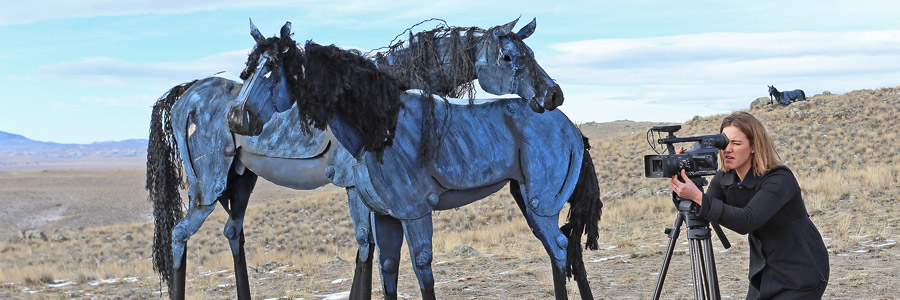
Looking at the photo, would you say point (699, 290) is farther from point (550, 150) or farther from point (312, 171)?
point (312, 171)

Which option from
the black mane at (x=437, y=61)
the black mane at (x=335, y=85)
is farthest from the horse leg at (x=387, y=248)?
the black mane at (x=437, y=61)

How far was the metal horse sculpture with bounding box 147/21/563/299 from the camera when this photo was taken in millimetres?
5383

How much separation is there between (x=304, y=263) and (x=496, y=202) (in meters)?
11.3

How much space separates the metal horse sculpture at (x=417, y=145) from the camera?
15.1ft

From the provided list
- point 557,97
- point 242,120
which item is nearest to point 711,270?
point 557,97

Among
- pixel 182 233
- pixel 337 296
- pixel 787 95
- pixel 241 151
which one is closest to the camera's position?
pixel 241 151

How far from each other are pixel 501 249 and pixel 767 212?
27.0 feet

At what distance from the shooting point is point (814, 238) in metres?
4.23

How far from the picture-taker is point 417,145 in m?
5.18

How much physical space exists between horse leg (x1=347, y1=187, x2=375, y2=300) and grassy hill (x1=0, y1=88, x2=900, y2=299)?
1740 mm

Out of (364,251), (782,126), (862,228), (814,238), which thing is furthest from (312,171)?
(782,126)

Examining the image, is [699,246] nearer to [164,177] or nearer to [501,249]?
[164,177]

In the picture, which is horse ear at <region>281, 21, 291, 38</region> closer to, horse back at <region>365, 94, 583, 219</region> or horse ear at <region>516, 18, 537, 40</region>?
horse back at <region>365, 94, 583, 219</region>

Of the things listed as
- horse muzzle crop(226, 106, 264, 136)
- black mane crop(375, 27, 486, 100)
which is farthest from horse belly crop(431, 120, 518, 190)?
horse muzzle crop(226, 106, 264, 136)
